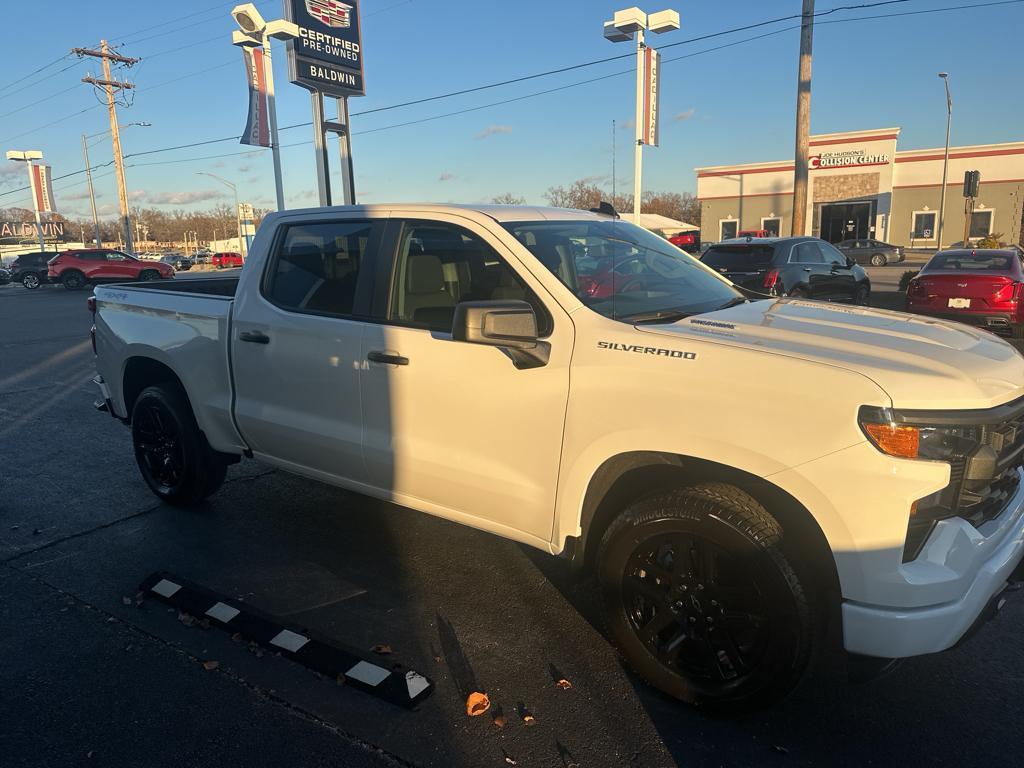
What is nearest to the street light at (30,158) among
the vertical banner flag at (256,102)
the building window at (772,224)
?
the vertical banner flag at (256,102)

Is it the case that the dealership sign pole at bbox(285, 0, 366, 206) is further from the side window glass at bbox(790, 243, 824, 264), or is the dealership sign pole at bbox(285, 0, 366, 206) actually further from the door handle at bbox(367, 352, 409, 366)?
the door handle at bbox(367, 352, 409, 366)

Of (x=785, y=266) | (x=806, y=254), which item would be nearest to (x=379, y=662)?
(x=785, y=266)

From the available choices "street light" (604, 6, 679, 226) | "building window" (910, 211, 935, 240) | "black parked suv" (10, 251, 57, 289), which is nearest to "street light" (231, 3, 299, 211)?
"street light" (604, 6, 679, 226)

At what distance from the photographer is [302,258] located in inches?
164

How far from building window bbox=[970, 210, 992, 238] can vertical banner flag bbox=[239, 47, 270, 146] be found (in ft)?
143

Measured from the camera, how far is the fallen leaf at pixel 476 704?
9.31 feet

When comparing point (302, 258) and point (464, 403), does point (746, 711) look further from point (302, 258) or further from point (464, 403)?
point (302, 258)

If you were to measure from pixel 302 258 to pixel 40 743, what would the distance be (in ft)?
8.34

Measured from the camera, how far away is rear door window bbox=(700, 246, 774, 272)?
38.2ft

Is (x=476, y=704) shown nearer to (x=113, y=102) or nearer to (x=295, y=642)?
(x=295, y=642)

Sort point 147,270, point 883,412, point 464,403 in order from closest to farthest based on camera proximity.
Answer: point 883,412 < point 464,403 < point 147,270

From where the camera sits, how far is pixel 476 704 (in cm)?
287

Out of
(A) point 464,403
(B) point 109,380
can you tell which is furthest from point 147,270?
(A) point 464,403

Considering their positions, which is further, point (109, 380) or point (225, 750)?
point (109, 380)
